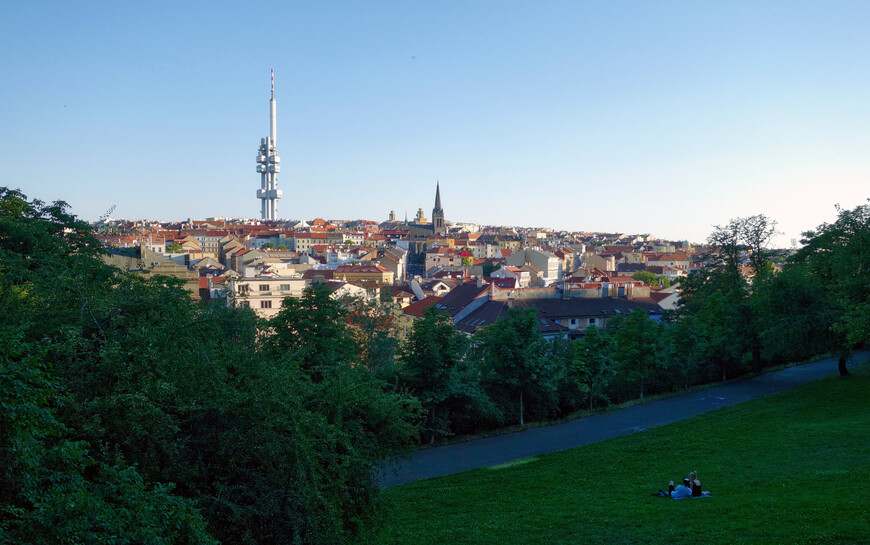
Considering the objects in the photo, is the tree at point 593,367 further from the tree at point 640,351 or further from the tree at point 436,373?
the tree at point 436,373

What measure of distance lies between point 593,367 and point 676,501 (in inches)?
589

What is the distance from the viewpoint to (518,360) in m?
26.3

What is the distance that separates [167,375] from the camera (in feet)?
30.4

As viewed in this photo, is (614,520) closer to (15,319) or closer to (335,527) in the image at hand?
(335,527)

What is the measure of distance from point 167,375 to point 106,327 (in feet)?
5.50

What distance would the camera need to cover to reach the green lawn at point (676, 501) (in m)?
11.9

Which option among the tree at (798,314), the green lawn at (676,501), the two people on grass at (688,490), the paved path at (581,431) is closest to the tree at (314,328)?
the paved path at (581,431)

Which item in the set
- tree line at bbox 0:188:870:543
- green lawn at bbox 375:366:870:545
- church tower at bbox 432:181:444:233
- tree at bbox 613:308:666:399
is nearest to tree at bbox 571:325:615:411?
tree at bbox 613:308:666:399

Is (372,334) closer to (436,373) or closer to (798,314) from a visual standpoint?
→ (436,373)

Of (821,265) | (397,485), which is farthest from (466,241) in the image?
(397,485)

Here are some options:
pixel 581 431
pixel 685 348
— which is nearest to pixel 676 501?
pixel 581 431

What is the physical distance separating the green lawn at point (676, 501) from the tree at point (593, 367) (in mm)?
5296

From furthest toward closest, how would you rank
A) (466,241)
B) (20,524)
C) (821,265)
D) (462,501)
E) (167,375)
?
(466,241) → (821,265) → (462,501) → (167,375) → (20,524)

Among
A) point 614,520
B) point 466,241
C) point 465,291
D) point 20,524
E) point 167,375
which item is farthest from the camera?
point 466,241
